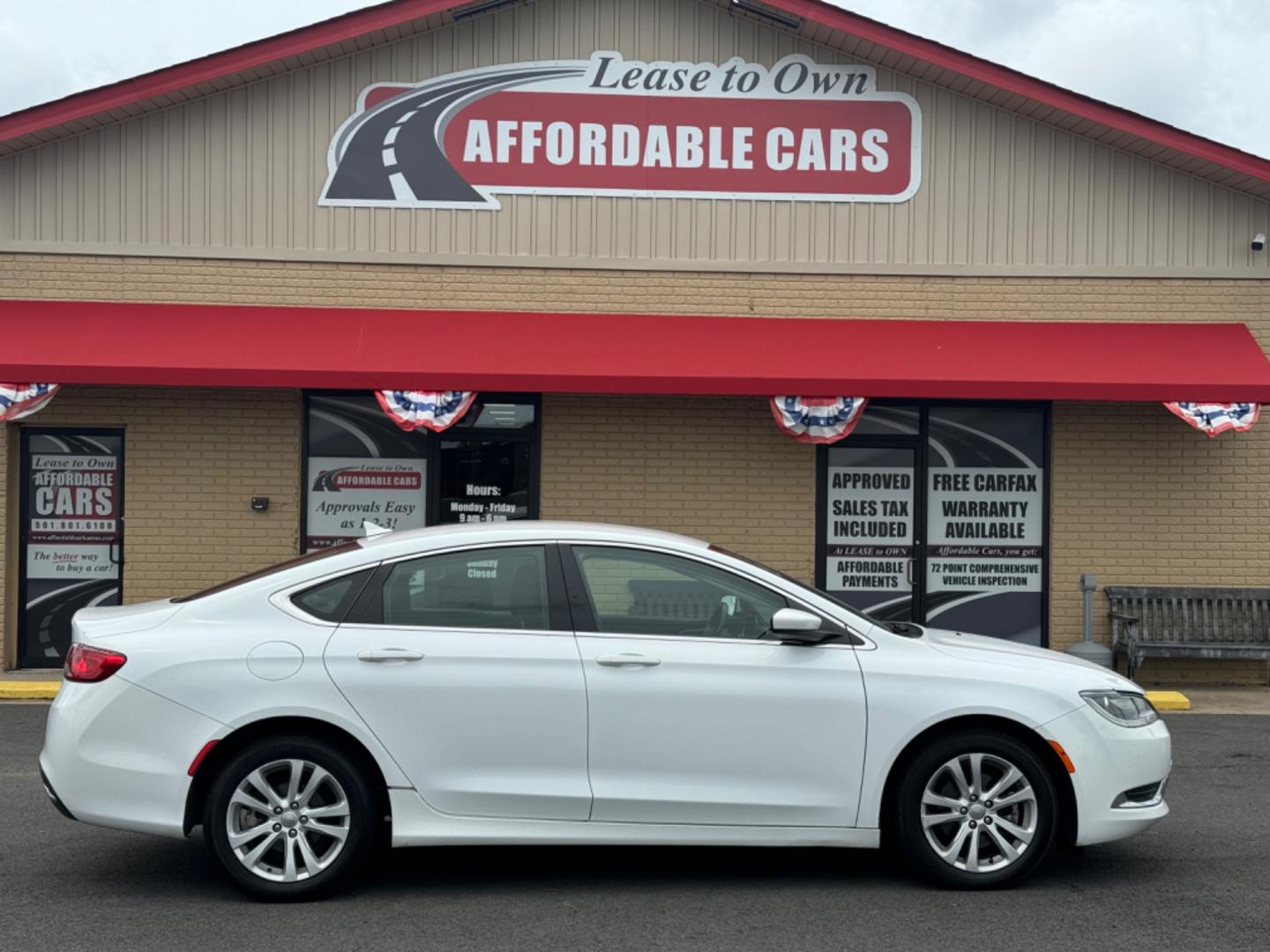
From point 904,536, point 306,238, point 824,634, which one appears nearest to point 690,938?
point 824,634

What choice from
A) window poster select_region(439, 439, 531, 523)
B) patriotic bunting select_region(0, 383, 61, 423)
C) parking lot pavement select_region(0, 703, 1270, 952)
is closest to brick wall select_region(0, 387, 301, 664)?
patriotic bunting select_region(0, 383, 61, 423)

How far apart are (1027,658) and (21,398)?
8782 millimetres

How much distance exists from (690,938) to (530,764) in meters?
0.96

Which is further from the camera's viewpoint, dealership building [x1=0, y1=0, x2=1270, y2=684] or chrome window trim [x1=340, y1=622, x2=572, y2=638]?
dealership building [x1=0, y1=0, x2=1270, y2=684]

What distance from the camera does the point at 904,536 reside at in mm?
12898

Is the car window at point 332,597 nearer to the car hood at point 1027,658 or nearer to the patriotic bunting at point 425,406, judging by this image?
the car hood at point 1027,658

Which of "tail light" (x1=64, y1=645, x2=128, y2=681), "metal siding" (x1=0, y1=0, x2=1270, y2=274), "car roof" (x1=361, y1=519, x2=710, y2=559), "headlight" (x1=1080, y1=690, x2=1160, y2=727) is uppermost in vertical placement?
"metal siding" (x1=0, y1=0, x2=1270, y2=274)

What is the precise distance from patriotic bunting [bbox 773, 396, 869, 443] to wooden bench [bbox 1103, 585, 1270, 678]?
10.2ft

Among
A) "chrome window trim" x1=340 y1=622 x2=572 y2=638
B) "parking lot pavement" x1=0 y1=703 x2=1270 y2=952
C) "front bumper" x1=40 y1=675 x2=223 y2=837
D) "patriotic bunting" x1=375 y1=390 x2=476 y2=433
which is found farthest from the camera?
"patriotic bunting" x1=375 y1=390 x2=476 y2=433

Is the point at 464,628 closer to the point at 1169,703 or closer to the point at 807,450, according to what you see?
the point at 807,450

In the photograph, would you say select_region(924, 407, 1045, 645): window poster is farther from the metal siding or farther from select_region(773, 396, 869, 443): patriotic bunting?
the metal siding

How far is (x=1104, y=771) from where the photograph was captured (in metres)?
5.89

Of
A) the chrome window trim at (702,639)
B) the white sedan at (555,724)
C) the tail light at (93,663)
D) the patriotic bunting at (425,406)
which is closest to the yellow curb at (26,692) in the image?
the patriotic bunting at (425,406)

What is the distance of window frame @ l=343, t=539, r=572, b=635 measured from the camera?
586cm
